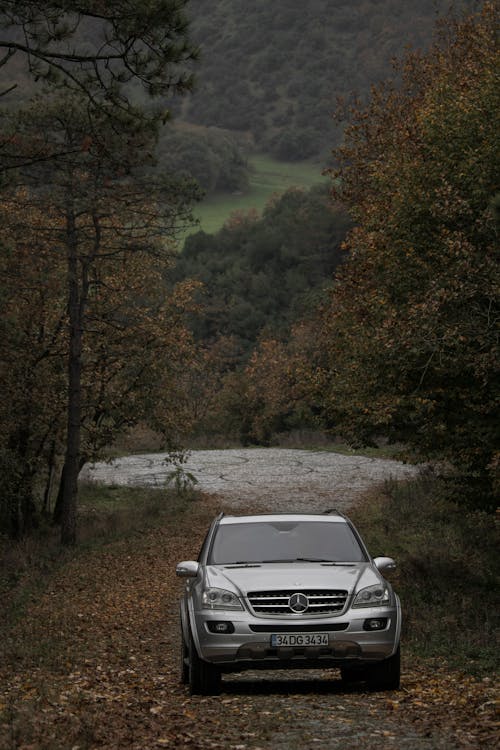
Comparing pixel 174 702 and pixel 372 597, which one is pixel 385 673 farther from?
pixel 174 702

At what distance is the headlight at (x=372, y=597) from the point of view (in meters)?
9.48

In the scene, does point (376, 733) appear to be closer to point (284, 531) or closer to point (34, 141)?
point (284, 531)

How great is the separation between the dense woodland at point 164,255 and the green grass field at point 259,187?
8906 centimetres

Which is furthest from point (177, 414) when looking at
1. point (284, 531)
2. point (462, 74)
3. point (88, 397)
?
point (284, 531)

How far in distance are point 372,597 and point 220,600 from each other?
136 cm

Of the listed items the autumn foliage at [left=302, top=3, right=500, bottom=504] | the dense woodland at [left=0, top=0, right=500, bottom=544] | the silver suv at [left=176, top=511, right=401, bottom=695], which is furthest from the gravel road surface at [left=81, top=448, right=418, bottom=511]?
the silver suv at [left=176, top=511, right=401, bottom=695]

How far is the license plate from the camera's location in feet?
30.1

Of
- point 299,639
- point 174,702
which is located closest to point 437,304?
point 299,639

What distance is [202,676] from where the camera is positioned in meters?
9.51

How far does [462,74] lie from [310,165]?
157 m

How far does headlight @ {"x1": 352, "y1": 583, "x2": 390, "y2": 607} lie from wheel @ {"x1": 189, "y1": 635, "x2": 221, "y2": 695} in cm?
139

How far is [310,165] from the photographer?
17912 centimetres

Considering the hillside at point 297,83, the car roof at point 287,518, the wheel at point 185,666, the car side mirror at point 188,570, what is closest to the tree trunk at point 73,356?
the car roof at point 287,518

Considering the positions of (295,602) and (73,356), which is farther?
(73,356)
